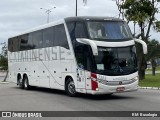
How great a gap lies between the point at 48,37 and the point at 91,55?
205 inches

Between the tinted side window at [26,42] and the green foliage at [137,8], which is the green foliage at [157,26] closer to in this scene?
the green foliage at [137,8]

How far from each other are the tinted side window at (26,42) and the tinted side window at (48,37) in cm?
263

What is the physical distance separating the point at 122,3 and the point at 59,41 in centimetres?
1604

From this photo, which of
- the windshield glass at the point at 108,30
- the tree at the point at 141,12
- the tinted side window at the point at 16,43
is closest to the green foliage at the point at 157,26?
the tree at the point at 141,12

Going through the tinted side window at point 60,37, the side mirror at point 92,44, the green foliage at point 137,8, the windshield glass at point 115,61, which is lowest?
the windshield glass at point 115,61

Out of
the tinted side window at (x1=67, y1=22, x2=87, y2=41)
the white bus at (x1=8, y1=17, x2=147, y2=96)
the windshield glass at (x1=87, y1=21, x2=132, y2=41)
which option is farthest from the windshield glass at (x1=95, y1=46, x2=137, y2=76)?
the tinted side window at (x1=67, y1=22, x2=87, y2=41)

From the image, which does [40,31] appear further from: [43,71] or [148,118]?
[148,118]

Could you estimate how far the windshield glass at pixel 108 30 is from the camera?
1844cm

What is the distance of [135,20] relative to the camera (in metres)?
33.6

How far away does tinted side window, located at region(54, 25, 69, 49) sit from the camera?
794 inches

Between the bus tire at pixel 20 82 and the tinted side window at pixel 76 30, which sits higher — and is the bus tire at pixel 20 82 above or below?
below

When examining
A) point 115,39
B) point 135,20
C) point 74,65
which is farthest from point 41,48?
point 135,20

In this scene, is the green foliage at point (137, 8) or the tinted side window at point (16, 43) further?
the green foliage at point (137, 8)

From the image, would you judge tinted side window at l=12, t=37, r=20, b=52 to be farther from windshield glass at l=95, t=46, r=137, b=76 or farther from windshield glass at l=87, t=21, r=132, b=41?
windshield glass at l=95, t=46, r=137, b=76
